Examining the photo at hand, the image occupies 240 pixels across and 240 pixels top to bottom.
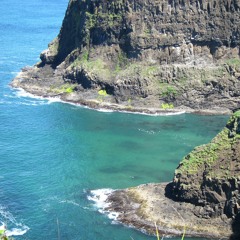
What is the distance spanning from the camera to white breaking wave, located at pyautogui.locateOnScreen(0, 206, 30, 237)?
200 ft

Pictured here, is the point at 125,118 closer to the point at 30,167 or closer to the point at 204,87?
the point at 204,87

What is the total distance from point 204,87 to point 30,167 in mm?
45048

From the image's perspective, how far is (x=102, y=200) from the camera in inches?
2717

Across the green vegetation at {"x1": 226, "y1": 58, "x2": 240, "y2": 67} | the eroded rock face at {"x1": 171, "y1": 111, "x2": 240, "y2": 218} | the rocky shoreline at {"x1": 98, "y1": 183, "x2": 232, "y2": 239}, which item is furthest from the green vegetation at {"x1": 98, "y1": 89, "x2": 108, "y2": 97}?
the eroded rock face at {"x1": 171, "y1": 111, "x2": 240, "y2": 218}

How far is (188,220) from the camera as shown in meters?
62.9

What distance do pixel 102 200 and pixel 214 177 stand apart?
1503 cm

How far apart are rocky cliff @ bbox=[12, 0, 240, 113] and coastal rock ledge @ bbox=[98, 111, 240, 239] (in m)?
42.5

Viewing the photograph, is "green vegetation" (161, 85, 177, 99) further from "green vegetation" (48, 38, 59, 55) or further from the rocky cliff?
"green vegetation" (48, 38, 59, 55)

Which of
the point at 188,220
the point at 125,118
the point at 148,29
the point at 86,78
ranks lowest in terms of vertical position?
the point at 188,220

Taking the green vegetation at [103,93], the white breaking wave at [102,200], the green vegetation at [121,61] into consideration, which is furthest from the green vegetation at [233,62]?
the white breaking wave at [102,200]

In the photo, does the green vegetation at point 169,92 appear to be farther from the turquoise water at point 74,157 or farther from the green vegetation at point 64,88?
the green vegetation at point 64,88

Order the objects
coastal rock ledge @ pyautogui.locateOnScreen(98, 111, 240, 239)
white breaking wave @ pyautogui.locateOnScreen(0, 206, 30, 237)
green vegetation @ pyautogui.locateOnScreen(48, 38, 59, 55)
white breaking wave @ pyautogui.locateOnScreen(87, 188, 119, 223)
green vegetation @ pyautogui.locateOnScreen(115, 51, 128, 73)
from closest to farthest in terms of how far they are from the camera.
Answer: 1. white breaking wave @ pyautogui.locateOnScreen(0, 206, 30, 237)
2. coastal rock ledge @ pyautogui.locateOnScreen(98, 111, 240, 239)
3. white breaking wave @ pyautogui.locateOnScreen(87, 188, 119, 223)
4. green vegetation @ pyautogui.locateOnScreen(115, 51, 128, 73)
5. green vegetation @ pyautogui.locateOnScreen(48, 38, 59, 55)

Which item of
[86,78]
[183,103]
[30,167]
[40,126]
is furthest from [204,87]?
[30,167]

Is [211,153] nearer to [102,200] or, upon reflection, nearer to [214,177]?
[214,177]
